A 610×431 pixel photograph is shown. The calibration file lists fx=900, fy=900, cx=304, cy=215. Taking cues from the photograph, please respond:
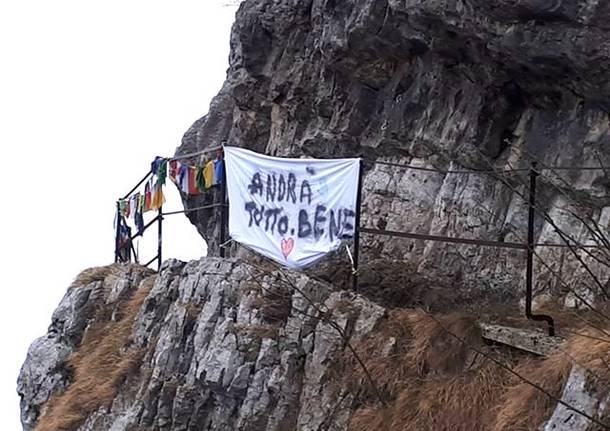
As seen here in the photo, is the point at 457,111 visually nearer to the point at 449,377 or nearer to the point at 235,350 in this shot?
the point at 235,350

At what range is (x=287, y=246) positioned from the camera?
29.2 feet

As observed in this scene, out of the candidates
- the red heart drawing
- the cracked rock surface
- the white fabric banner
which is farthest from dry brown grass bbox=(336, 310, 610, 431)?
the red heart drawing

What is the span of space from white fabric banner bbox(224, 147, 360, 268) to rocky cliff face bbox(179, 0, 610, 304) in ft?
4.57

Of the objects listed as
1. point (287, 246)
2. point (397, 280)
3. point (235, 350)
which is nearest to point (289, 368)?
point (235, 350)

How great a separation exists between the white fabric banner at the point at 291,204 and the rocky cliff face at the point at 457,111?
54.9 inches

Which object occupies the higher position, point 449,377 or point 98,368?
point 449,377

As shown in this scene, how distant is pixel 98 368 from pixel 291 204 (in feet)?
11.8

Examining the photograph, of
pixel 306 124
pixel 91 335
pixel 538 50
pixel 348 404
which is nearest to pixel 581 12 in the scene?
pixel 538 50

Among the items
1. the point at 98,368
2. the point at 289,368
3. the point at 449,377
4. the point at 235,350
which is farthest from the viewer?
the point at 98,368

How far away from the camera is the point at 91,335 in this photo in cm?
1212

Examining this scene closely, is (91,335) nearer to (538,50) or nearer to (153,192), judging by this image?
(153,192)

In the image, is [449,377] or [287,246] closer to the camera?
[449,377]

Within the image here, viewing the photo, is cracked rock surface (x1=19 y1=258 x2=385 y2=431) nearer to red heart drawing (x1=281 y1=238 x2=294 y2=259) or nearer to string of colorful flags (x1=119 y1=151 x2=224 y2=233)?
red heart drawing (x1=281 y1=238 x2=294 y2=259)

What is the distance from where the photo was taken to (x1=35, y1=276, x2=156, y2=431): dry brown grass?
400 inches
